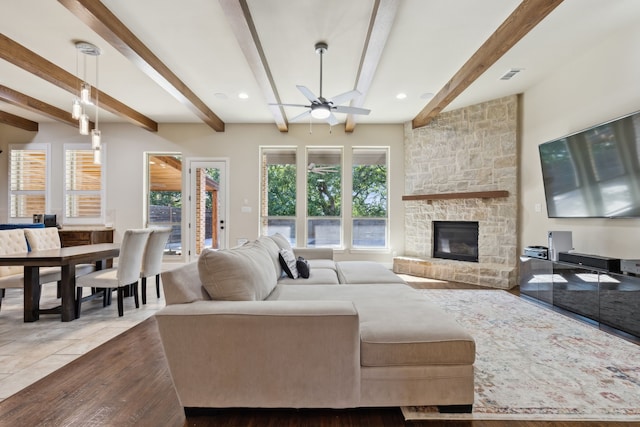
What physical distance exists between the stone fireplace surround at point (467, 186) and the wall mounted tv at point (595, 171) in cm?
87

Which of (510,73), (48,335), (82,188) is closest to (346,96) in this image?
(510,73)

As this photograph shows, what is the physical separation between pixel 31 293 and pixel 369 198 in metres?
5.15

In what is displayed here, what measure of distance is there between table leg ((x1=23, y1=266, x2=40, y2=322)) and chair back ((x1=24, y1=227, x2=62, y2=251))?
80cm

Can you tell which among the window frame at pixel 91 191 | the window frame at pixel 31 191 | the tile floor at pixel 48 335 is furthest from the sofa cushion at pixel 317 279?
the window frame at pixel 31 191

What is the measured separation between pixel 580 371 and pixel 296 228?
4755 millimetres

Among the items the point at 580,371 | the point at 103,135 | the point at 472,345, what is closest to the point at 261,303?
the point at 472,345

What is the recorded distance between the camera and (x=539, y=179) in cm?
436

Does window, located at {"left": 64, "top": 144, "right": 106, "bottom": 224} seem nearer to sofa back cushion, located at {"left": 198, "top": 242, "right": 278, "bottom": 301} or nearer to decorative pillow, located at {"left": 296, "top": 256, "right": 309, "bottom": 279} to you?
decorative pillow, located at {"left": 296, "top": 256, "right": 309, "bottom": 279}

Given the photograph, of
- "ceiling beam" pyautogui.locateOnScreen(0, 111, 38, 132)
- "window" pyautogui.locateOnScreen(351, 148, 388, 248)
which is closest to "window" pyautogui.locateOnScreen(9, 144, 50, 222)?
"ceiling beam" pyautogui.locateOnScreen(0, 111, 38, 132)

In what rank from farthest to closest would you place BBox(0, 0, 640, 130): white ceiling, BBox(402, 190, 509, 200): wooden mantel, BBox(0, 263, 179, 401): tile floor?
1. BBox(402, 190, 509, 200): wooden mantel
2. BBox(0, 0, 640, 130): white ceiling
3. BBox(0, 263, 179, 401): tile floor

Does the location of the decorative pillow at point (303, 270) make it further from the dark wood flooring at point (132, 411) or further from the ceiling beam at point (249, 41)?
the ceiling beam at point (249, 41)

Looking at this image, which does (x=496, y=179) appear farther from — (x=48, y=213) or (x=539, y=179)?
(x=48, y=213)

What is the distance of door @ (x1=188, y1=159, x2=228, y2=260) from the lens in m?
6.18

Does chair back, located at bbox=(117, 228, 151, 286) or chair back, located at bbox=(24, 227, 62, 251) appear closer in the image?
chair back, located at bbox=(117, 228, 151, 286)
